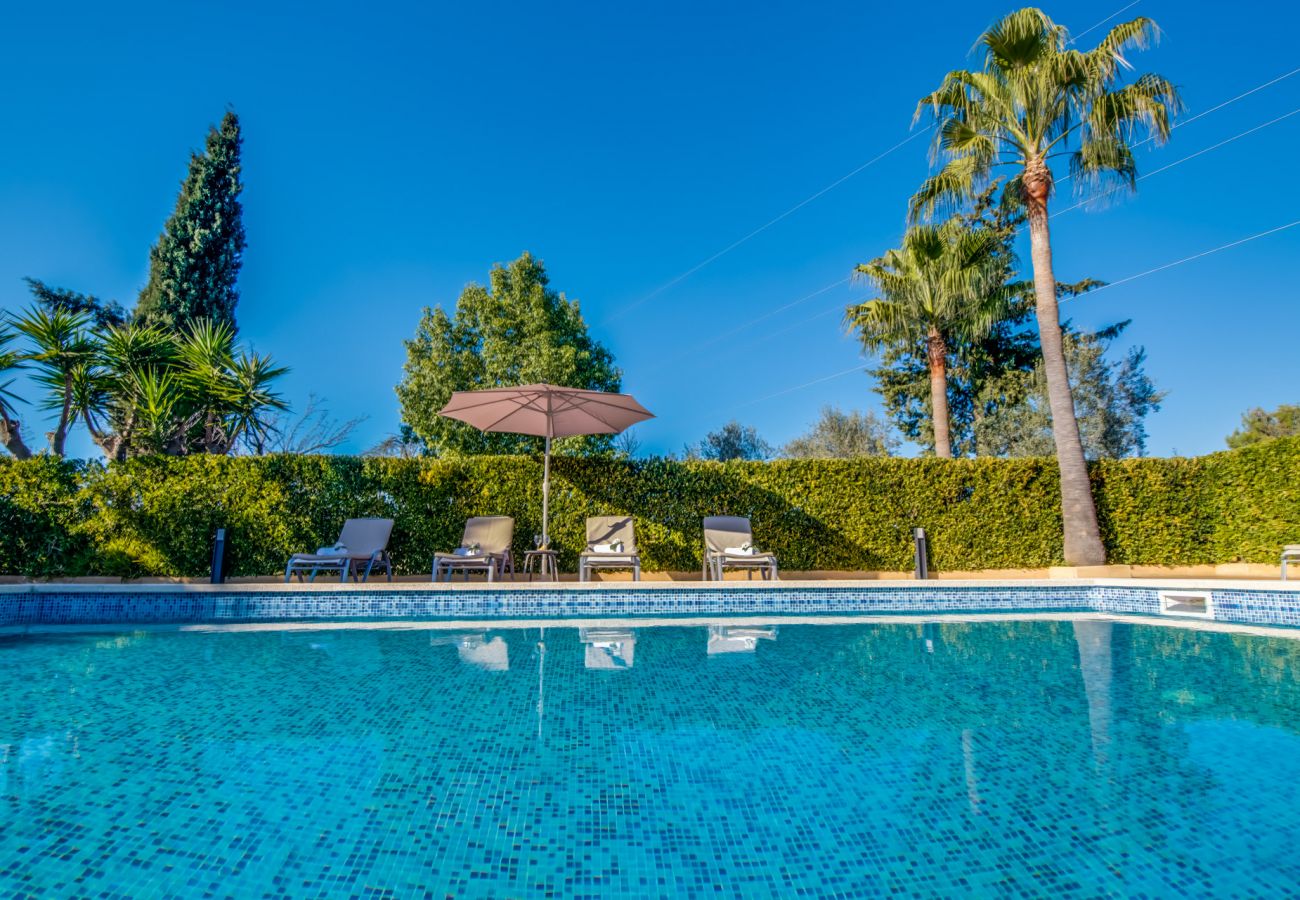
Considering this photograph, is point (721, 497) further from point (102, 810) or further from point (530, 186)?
point (530, 186)

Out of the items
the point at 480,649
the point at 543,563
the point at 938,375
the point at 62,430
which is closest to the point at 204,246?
the point at 62,430

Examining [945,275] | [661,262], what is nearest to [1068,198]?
[945,275]

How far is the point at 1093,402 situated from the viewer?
19922mm

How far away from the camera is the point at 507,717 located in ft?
10.4

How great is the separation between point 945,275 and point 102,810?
14.8 metres

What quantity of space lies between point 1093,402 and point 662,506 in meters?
16.5

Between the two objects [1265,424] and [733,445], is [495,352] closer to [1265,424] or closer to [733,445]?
[733,445]

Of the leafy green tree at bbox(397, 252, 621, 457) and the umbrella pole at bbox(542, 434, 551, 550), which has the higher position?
the leafy green tree at bbox(397, 252, 621, 457)

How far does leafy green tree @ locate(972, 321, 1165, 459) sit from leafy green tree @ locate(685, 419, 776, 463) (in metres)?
14.3

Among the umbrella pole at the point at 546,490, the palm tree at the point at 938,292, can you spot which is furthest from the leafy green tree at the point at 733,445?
the umbrella pole at the point at 546,490

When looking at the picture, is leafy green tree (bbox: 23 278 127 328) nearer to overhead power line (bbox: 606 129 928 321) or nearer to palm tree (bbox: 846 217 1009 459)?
overhead power line (bbox: 606 129 928 321)

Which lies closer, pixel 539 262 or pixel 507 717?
pixel 507 717

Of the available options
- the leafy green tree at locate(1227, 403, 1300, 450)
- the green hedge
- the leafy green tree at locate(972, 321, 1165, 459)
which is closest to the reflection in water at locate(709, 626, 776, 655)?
the green hedge

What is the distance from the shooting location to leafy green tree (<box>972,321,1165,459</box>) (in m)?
19.6
